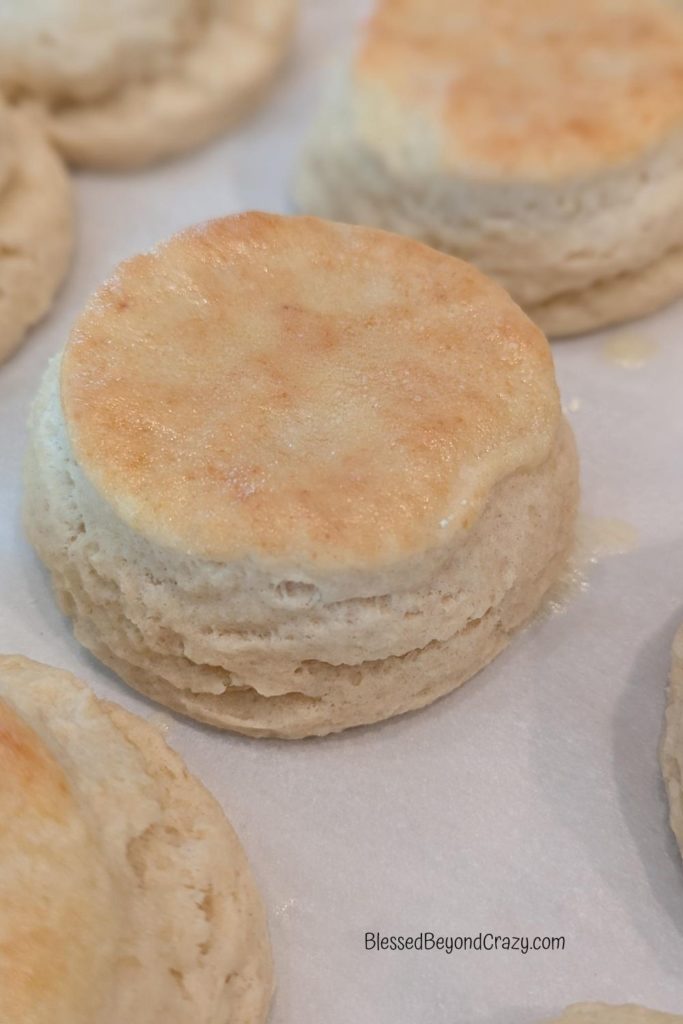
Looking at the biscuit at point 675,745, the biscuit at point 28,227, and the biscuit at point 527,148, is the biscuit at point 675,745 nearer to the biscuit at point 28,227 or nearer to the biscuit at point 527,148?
the biscuit at point 527,148

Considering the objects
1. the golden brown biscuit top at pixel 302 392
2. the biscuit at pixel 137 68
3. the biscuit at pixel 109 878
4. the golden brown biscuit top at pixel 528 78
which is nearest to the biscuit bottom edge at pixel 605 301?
the golden brown biscuit top at pixel 528 78

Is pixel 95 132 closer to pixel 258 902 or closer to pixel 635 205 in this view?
pixel 635 205

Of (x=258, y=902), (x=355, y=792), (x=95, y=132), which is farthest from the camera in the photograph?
(x=95, y=132)

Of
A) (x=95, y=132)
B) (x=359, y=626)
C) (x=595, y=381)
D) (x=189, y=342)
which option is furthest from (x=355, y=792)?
(x=95, y=132)

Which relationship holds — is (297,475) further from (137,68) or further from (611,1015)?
(137,68)

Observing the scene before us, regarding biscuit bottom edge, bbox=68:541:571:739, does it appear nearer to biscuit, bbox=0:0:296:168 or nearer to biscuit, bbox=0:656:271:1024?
biscuit, bbox=0:656:271:1024

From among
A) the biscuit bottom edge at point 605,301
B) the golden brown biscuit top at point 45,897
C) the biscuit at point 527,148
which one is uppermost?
the biscuit at point 527,148
